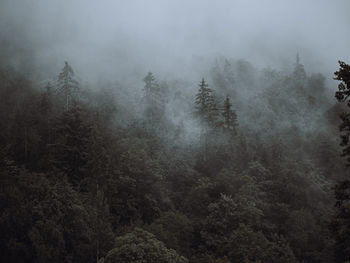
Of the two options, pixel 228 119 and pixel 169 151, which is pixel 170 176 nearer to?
pixel 169 151

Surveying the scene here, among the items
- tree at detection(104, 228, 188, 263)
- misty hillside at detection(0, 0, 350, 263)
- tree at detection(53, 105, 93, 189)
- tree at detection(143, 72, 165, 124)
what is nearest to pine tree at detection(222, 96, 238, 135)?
misty hillside at detection(0, 0, 350, 263)

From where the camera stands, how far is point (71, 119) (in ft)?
108

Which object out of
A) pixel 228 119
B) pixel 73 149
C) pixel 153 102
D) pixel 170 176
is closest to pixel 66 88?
pixel 153 102

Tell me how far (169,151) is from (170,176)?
6299mm

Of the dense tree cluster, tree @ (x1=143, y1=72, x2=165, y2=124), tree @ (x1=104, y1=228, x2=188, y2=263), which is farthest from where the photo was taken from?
tree @ (x1=143, y1=72, x2=165, y2=124)

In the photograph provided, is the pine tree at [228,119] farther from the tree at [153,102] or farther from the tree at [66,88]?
the tree at [66,88]

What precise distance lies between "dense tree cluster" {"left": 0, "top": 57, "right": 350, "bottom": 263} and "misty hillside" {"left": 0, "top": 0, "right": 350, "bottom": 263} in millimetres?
157

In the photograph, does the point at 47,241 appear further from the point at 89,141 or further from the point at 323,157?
the point at 323,157

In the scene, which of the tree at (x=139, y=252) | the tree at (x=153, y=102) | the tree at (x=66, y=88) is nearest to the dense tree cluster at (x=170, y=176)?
the tree at (x=139, y=252)

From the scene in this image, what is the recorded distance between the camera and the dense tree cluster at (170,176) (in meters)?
22.0

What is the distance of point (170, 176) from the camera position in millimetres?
44875

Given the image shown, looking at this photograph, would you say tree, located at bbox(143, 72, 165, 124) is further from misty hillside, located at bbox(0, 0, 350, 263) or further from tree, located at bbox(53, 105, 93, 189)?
tree, located at bbox(53, 105, 93, 189)

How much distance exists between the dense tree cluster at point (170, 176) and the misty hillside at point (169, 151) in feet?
0.52

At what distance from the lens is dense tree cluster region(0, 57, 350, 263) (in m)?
22.0
